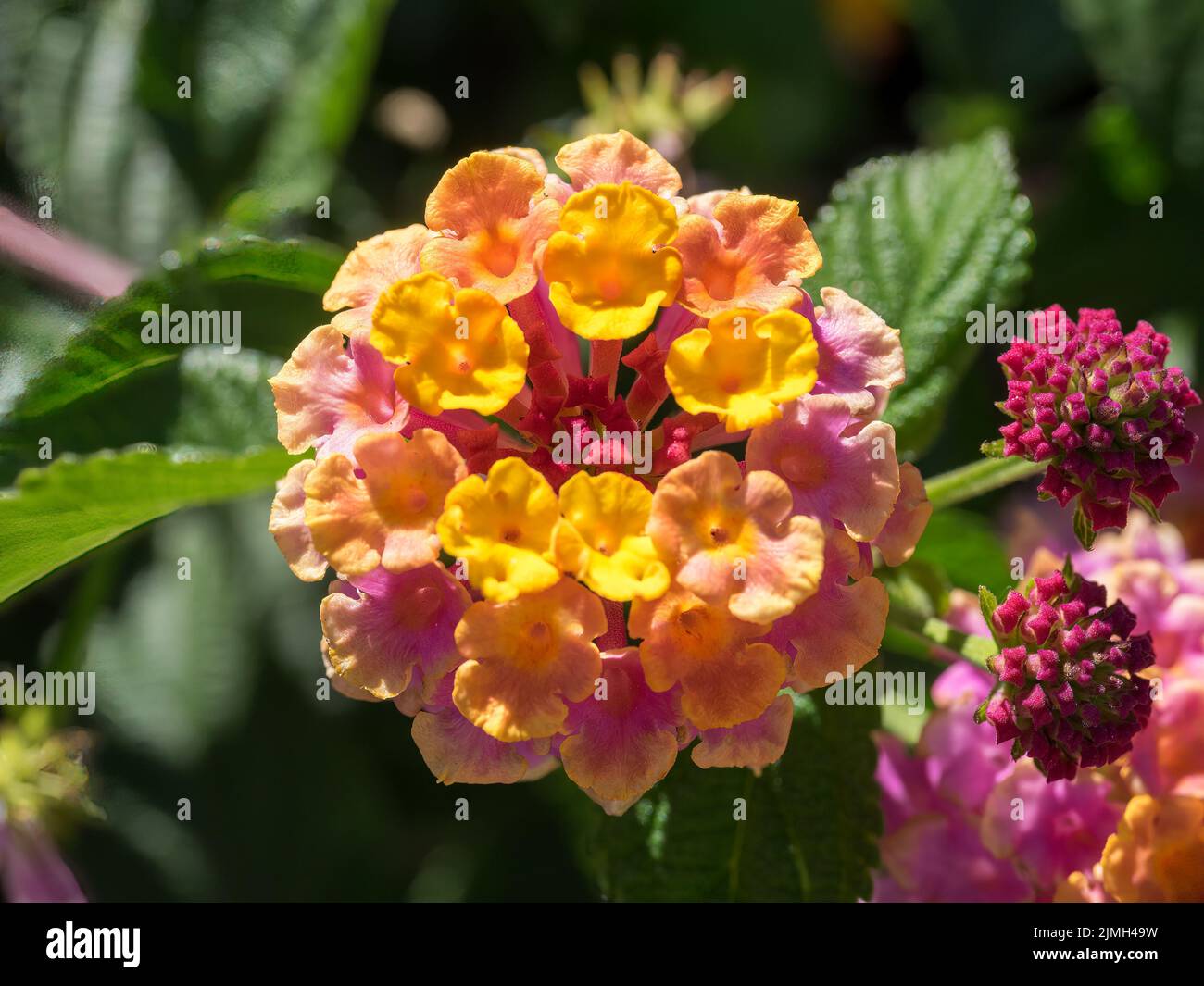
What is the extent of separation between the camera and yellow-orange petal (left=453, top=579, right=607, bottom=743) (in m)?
0.87

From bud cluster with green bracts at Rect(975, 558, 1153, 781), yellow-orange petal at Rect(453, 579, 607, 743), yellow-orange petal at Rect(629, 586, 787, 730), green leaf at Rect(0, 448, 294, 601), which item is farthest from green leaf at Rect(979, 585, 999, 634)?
green leaf at Rect(0, 448, 294, 601)

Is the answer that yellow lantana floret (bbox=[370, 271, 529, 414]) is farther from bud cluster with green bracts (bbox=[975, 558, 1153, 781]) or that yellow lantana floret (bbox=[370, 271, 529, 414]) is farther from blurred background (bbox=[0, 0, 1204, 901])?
blurred background (bbox=[0, 0, 1204, 901])

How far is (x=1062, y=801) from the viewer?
1170mm

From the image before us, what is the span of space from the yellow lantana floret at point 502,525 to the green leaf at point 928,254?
0.50 meters

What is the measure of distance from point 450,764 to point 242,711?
1119 mm

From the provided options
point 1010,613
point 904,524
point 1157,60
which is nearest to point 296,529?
point 904,524

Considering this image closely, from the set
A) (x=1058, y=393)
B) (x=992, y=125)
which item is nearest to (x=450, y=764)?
(x=1058, y=393)

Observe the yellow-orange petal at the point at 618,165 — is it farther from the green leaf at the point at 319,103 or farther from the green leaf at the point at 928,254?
the green leaf at the point at 319,103

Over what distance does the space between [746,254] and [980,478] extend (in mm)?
349

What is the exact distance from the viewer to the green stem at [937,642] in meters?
1.07

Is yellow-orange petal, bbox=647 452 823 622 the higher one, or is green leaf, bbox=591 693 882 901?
yellow-orange petal, bbox=647 452 823 622

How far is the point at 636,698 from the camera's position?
93cm

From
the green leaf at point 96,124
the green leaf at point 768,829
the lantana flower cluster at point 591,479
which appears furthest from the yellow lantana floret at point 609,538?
the green leaf at point 96,124

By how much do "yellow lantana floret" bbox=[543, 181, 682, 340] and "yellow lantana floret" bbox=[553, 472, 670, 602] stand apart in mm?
146
